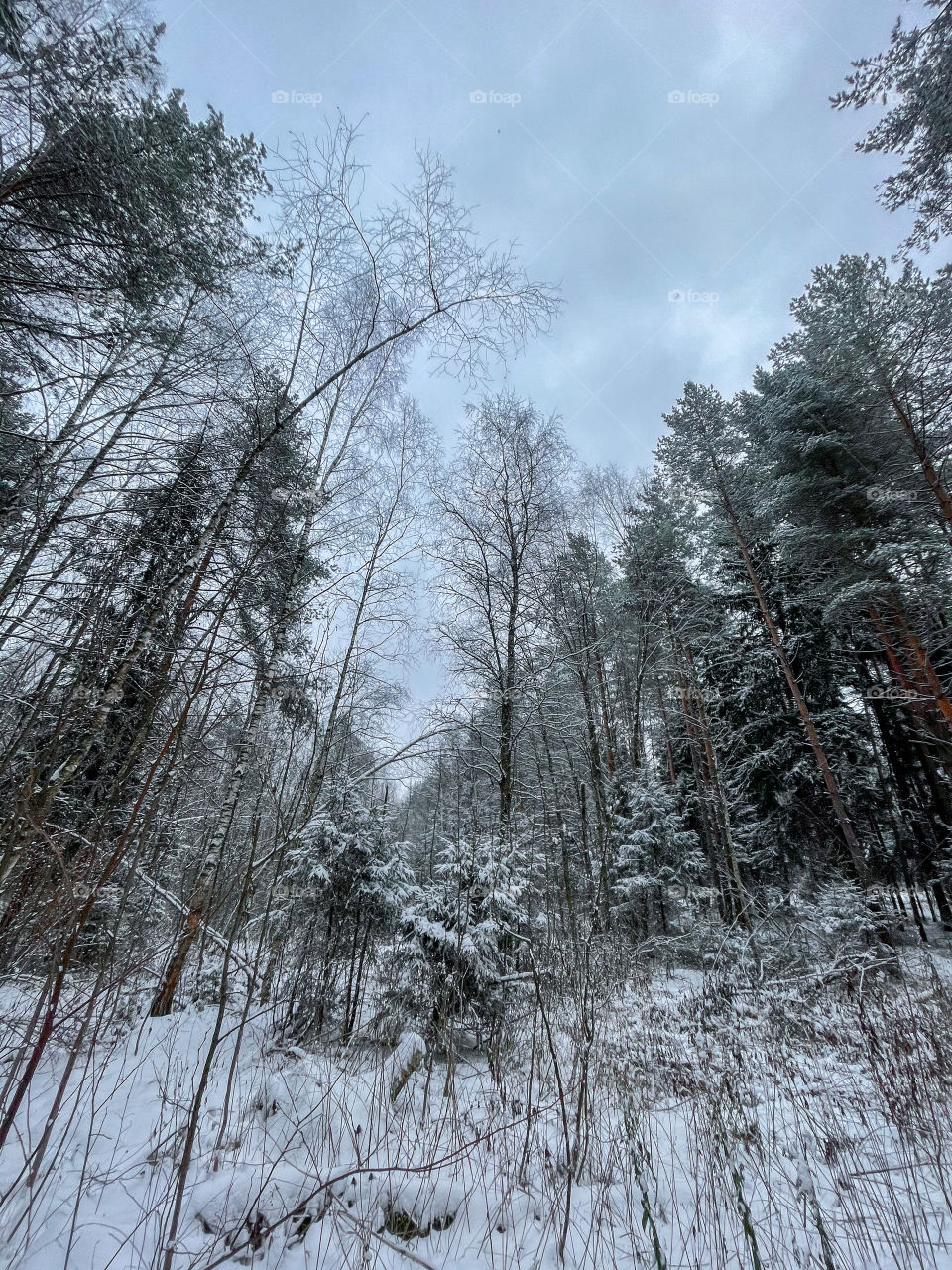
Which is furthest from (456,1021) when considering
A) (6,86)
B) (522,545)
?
(6,86)

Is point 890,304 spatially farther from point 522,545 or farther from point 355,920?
point 355,920

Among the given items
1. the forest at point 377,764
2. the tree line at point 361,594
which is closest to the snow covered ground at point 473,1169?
the forest at point 377,764

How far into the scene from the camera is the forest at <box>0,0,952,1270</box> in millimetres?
2150

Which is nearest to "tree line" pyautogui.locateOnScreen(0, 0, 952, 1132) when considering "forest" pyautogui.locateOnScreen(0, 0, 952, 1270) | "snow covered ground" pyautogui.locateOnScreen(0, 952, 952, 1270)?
"forest" pyautogui.locateOnScreen(0, 0, 952, 1270)

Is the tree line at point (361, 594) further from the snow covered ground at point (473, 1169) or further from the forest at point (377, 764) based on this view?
the snow covered ground at point (473, 1169)

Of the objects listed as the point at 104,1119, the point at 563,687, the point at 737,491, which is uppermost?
the point at 737,491

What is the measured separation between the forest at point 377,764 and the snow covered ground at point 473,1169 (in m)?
0.03

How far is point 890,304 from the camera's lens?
1020 centimetres

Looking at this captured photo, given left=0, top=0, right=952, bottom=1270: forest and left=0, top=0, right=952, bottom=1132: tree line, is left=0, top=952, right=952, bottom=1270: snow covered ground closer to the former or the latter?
left=0, top=0, right=952, bottom=1270: forest

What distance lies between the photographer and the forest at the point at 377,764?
7.06ft

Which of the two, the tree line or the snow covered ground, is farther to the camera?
the tree line

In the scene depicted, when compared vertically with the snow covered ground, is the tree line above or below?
above

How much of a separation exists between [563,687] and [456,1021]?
539 cm

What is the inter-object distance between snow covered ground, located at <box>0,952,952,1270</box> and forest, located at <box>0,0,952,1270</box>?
31 mm
